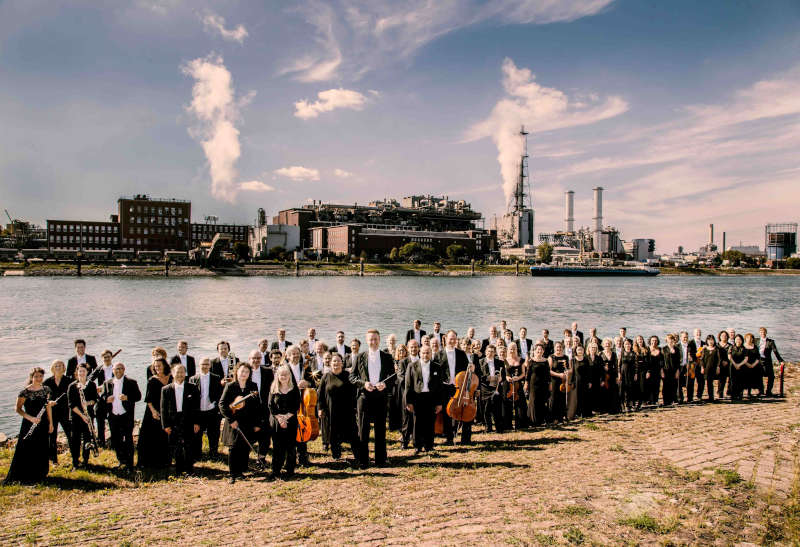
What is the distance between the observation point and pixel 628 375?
1347cm

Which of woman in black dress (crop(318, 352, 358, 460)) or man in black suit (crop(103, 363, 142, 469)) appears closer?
woman in black dress (crop(318, 352, 358, 460))

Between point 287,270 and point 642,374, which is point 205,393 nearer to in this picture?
point 642,374

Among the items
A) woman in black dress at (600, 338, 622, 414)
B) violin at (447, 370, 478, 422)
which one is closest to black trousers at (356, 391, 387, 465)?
violin at (447, 370, 478, 422)

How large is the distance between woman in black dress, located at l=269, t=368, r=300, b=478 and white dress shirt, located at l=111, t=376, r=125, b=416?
2964 mm

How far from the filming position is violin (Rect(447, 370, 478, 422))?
9.95 metres

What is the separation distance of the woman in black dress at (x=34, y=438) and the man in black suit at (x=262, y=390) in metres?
3.44

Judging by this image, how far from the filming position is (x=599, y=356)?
1279 centimetres

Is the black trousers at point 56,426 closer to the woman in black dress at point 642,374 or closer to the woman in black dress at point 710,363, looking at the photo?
the woman in black dress at point 642,374

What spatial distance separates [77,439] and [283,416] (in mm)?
4362

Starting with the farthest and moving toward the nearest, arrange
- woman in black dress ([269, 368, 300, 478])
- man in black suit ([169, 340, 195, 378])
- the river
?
the river < man in black suit ([169, 340, 195, 378]) < woman in black dress ([269, 368, 300, 478])

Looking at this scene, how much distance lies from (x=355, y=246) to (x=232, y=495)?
16682 cm

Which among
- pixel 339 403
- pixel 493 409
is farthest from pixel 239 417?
pixel 493 409

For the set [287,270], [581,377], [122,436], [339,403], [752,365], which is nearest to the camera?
[339,403]

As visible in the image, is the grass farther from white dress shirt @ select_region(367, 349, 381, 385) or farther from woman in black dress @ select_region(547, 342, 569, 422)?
woman in black dress @ select_region(547, 342, 569, 422)
